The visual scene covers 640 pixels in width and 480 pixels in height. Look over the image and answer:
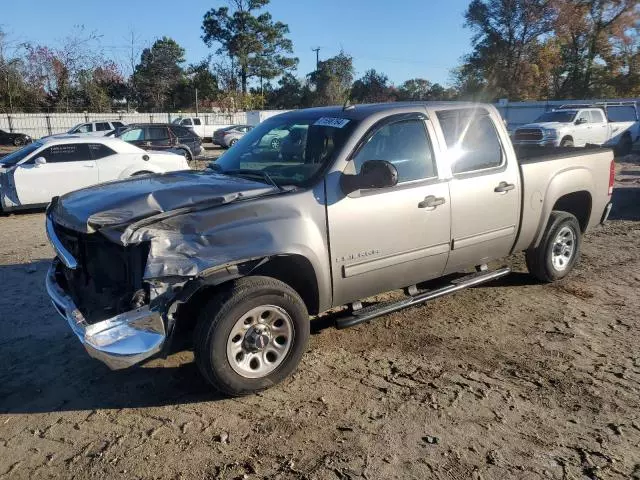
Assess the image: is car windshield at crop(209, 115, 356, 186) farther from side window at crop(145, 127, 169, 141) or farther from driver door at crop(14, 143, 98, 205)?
side window at crop(145, 127, 169, 141)

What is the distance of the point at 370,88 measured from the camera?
194 feet

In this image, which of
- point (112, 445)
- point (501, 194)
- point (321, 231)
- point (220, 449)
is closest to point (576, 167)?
point (501, 194)

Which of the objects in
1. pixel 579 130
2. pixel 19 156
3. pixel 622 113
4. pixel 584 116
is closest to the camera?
pixel 19 156

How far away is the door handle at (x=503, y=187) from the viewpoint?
15.9 feet

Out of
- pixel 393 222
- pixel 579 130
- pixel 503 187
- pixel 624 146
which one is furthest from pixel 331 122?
pixel 624 146

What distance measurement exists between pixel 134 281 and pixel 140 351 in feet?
1.52

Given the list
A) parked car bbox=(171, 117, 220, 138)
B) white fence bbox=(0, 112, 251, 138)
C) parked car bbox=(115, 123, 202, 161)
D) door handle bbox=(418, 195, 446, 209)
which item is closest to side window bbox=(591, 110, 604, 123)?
parked car bbox=(115, 123, 202, 161)

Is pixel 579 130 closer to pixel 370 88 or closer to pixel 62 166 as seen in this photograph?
pixel 62 166

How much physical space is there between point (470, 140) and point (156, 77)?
50.3m

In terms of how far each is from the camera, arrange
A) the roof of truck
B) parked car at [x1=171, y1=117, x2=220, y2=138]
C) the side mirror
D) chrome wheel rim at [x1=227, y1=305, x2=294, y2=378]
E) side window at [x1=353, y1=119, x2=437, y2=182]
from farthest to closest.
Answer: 1. parked car at [x1=171, y1=117, x2=220, y2=138]
2. the roof of truck
3. side window at [x1=353, y1=119, x2=437, y2=182]
4. the side mirror
5. chrome wheel rim at [x1=227, y1=305, x2=294, y2=378]

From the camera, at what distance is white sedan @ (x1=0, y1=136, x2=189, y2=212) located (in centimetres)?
1002

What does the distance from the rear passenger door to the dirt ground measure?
70 cm

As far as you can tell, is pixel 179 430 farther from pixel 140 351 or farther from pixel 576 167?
pixel 576 167

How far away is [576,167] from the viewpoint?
18.6 feet
